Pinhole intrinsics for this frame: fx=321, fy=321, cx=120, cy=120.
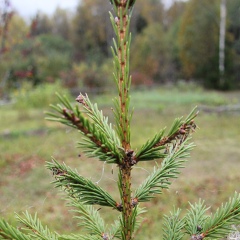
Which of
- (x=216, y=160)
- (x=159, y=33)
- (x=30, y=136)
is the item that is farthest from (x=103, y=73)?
(x=216, y=160)

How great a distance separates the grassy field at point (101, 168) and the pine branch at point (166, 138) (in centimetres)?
95

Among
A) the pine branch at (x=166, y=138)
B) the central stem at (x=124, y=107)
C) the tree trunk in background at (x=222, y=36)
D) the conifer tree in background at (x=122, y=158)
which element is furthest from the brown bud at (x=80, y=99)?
the tree trunk in background at (x=222, y=36)

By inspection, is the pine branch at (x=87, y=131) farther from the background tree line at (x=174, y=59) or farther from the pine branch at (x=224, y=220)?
the background tree line at (x=174, y=59)

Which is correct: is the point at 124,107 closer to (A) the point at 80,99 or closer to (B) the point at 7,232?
(A) the point at 80,99

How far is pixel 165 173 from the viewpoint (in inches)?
39.6

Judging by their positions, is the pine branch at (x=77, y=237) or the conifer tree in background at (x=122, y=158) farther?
the pine branch at (x=77, y=237)

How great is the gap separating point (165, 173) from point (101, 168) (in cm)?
657

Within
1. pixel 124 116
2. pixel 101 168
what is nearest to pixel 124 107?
pixel 124 116

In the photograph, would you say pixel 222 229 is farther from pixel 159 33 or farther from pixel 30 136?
pixel 159 33

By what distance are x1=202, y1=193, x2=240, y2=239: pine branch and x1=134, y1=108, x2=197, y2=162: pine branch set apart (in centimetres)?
26

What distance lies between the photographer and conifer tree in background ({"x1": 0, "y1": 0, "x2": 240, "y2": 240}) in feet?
2.64

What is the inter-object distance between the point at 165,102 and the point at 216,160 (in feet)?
34.7

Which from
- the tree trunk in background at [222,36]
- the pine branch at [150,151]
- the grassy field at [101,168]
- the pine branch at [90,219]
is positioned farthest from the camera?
the tree trunk in background at [222,36]

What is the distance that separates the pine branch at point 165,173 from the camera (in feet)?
3.27
